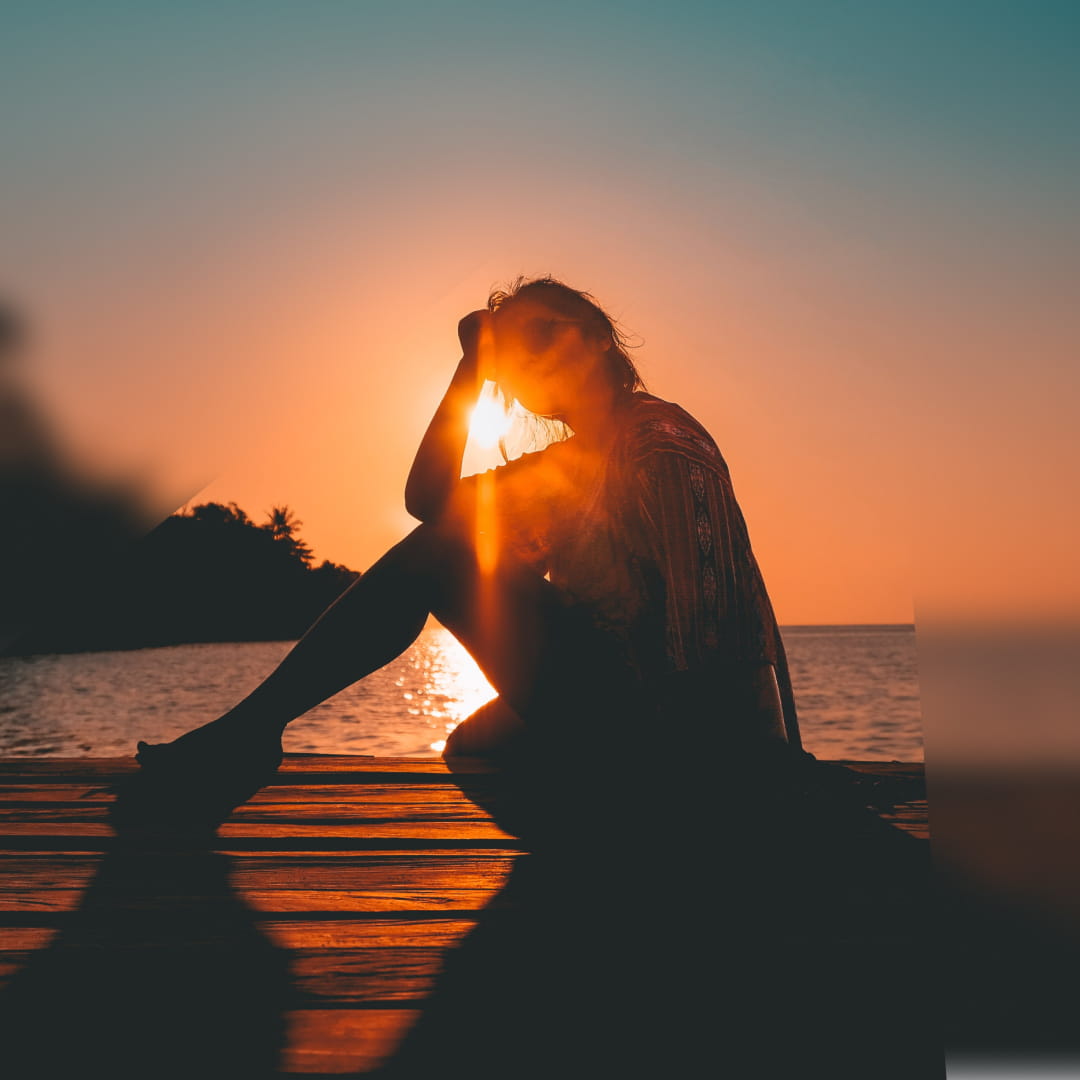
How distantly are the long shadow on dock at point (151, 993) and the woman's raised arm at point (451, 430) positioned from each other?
0.92 meters

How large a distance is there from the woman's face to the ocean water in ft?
2.88

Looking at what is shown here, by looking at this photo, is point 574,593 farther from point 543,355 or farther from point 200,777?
point 200,777

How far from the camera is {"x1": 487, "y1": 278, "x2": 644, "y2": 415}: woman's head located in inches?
83.0

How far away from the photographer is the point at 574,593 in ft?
6.31

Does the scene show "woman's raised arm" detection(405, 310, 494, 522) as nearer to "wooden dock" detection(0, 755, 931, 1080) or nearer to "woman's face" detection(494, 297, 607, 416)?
"woman's face" detection(494, 297, 607, 416)

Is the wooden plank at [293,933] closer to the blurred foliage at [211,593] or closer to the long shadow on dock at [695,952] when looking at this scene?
the long shadow on dock at [695,952]

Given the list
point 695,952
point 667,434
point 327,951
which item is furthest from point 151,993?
point 667,434

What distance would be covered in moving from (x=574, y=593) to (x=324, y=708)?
13.7 m

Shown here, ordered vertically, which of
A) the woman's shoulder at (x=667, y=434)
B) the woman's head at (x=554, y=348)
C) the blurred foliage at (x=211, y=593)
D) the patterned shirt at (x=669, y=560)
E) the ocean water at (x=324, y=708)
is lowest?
the ocean water at (x=324, y=708)

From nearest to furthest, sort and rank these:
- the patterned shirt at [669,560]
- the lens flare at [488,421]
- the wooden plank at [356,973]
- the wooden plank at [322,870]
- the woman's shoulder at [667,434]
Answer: the wooden plank at [356,973] < the wooden plank at [322,870] < the patterned shirt at [669,560] < the woman's shoulder at [667,434] < the lens flare at [488,421]

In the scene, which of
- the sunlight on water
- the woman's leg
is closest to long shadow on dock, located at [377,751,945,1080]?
the woman's leg

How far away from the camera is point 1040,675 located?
60 centimetres

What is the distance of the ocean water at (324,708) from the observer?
1134 cm

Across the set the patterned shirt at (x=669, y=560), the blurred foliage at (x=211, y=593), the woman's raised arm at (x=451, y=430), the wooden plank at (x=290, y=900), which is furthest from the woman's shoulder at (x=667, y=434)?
the blurred foliage at (x=211, y=593)
